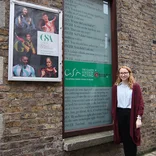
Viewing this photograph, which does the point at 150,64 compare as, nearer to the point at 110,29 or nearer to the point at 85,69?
the point at 110,29

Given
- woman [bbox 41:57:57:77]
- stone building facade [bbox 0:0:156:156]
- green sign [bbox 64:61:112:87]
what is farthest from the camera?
green sign [bbox 64:61:112:87]

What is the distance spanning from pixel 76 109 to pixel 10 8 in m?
2.00

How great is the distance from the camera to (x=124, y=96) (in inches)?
147

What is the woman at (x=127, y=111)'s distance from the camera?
3566 mm

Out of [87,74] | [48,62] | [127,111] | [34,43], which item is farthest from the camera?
[87,74]

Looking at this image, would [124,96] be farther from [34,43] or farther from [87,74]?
[34,43]

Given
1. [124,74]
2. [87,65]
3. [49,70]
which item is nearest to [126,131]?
[124,74]

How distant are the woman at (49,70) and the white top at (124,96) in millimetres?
1106

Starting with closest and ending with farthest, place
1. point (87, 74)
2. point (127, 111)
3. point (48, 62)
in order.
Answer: point (48, 62), point (127, 111), point (87, 74)

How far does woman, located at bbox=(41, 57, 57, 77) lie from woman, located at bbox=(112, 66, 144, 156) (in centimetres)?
108

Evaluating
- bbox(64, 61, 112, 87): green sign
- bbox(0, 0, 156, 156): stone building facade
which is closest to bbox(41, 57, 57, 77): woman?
bbox(0, 0, 156, 156): stone building facade

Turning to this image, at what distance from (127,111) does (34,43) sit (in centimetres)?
179

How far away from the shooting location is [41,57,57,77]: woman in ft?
11.4

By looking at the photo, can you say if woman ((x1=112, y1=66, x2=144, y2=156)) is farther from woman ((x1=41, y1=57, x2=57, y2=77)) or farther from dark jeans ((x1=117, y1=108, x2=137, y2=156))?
woman ((x1=41, y1=57, x2=57, y2=77))
